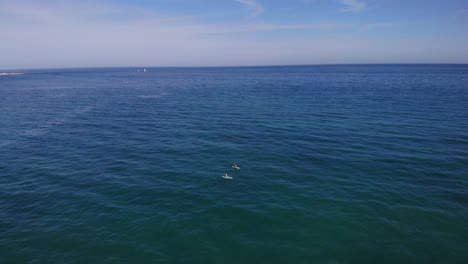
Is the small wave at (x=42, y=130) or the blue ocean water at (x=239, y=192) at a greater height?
the small wave at (x=42, y=130)

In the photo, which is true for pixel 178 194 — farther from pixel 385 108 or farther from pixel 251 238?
A: pixel 385 108

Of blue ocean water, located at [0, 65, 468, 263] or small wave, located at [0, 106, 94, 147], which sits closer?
blue ocean water, located at [0, 65, 468, 263]

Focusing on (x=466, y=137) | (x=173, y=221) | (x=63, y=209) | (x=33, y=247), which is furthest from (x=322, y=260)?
(x=466, y=137)

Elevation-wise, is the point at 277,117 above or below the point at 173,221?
above

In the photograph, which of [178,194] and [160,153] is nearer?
[178,194]

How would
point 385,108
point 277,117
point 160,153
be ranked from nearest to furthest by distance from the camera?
1. point 160,153
2. point 277,117
3. point 385,108

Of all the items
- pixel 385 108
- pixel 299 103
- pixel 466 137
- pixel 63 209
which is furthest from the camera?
pixel 299 103

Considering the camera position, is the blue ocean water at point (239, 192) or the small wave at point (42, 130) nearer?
the blue ocean water at point (239, 192)

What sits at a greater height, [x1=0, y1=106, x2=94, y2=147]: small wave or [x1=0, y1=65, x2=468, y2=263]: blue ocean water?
[x1=0, y1=106, x2=94, y2=147]: small wave
